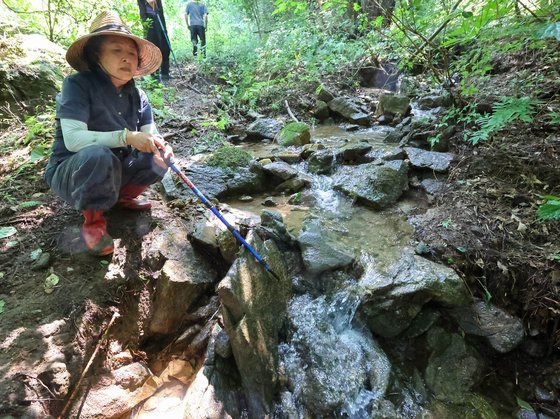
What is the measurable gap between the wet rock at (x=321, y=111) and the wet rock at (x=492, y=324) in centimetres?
607

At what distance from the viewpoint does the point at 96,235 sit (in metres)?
2.93

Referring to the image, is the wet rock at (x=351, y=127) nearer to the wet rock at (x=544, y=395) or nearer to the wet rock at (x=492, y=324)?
the wet rock at (x=492, y=324)

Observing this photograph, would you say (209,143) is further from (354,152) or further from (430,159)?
(430,159)

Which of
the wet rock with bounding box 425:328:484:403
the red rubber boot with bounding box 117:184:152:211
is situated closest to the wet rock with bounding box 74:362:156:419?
the red rubber boot with bounding box 117:184:152:211

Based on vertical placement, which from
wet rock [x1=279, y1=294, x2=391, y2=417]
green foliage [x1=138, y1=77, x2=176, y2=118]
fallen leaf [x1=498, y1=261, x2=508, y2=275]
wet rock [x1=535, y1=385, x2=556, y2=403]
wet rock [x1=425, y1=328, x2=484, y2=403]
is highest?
green foliage [x1=138, y1=77, x2=176, y2=118]

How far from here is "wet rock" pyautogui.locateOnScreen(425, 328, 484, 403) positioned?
282cm

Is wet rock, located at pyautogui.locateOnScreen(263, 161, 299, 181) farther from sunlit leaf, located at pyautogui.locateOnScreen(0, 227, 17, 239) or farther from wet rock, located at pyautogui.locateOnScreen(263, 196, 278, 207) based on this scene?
sunlit leaf, located at pyautogui.locateOnScreen(0, 227, 17, 239)

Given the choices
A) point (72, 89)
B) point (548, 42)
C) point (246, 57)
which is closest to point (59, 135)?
point (72, 89)

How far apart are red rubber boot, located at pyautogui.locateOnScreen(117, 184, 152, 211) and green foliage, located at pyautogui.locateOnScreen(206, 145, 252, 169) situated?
5.17 feet

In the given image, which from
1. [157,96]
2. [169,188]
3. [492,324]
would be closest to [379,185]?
[492,324]

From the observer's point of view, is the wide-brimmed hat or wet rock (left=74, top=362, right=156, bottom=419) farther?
the wide-brimmed hat

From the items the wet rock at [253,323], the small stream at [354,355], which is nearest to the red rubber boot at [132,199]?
the wet rock at [253,323]

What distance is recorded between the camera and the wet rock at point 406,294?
2945 mm

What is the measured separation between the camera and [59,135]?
283 centimetres
